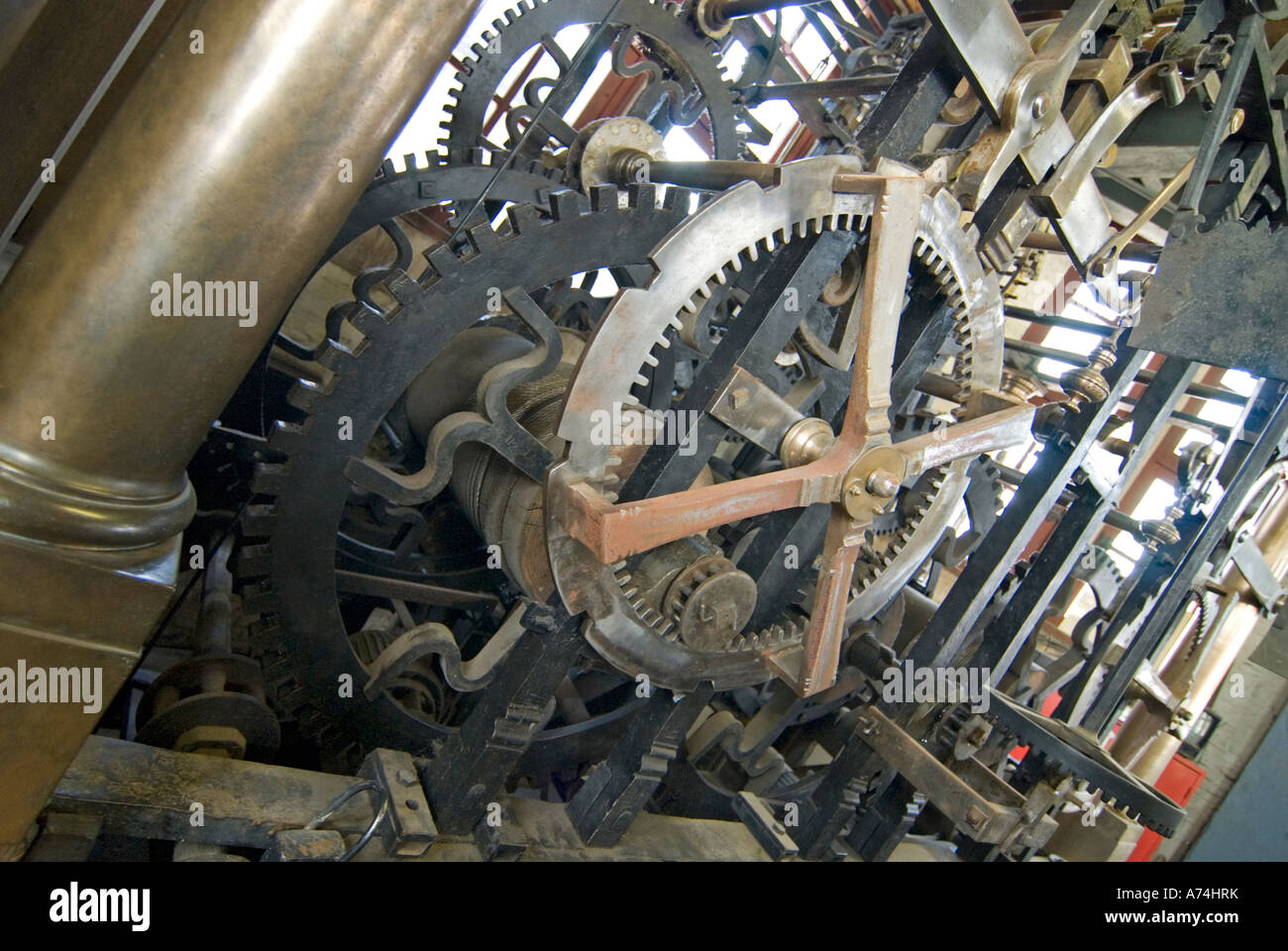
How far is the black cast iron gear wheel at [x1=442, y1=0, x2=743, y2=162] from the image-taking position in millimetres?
3365

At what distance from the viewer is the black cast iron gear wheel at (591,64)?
337 centimetres

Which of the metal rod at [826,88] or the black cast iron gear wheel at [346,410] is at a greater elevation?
the metal rod at [826,88]

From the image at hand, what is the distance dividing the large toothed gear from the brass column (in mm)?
593

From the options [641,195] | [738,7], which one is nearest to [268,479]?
[641,195]

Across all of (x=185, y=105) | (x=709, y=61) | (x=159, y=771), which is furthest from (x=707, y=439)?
(x=709, y=61)

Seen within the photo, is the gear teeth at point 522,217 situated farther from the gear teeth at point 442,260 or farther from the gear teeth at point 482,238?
the gear teeth at point 442,260

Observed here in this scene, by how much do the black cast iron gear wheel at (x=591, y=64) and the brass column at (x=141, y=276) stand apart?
6.48ft

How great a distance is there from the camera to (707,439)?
1872 mm

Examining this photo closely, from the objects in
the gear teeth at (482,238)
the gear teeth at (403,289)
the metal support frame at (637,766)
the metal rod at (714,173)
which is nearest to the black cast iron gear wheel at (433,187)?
the metal rod at (714,173)

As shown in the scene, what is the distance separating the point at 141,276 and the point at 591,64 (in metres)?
2.82

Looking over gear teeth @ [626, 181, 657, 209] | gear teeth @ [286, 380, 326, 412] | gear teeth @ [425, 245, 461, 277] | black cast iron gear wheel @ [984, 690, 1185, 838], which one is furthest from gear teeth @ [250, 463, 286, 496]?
black cast iron gear wheel @ [984, 690, 1185, 838]

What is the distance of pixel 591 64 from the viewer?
3.60m

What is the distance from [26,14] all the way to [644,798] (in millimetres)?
2400

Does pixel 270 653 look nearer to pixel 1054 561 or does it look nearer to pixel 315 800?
pixel 315 800
